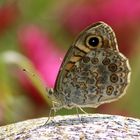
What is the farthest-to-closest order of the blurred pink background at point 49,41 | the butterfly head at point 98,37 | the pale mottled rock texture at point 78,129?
the blurred pink background at point 49,41, the butterfly head at point 98,37, the pale mottled rock texture at point 78,129

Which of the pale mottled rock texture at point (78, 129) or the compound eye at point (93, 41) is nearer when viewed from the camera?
the pale mottled rock texture at point (78, 129)

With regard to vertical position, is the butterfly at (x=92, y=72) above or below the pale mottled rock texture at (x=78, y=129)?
above

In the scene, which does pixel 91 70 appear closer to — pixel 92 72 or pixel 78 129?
pixel 92 72

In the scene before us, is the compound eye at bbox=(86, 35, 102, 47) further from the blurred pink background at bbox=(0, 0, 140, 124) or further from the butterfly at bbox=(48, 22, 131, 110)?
the blurred pink background at bbox=(0, 0, 140, 124)

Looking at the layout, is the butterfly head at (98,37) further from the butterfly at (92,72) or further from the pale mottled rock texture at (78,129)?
the pale mottled rock texture at (78,129)

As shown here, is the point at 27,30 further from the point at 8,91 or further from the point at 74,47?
the point at 74,47

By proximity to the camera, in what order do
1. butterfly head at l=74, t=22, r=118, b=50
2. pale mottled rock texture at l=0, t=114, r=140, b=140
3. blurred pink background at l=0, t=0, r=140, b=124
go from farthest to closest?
blurred pink background at l=0, t=0, r=140, b=124 < butterfly head at l=74, t=22, r=118, b=50 < pale mottled rock texture at l=0, t=114, r=140, b=140

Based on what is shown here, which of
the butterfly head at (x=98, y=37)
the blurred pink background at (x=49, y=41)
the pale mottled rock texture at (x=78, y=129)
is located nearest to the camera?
the pale mottled rock texture at (x=78, y=129)

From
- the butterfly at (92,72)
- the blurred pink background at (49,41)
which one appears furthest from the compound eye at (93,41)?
the blurred pink background at (49,41)

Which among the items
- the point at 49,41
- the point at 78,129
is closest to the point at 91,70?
the point at 78,129

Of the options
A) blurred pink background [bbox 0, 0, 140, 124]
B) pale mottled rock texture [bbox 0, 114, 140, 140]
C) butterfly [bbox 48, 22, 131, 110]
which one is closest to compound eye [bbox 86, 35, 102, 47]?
butterfly [bbox 48, 22, 131, 110]
